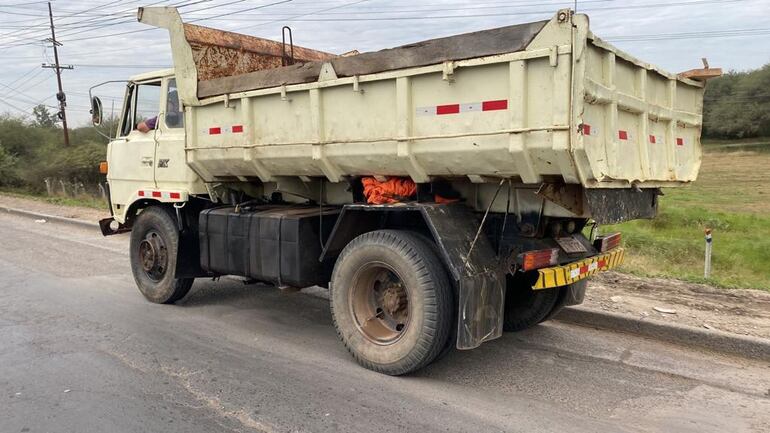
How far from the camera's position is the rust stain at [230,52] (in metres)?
5.96

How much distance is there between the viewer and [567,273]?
170 inches

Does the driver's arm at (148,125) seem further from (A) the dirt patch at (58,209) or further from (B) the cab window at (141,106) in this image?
(A) the dirt patch at (58,209)

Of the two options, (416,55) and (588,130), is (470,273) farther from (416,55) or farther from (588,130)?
(416,55)

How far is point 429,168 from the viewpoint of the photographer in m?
4.33

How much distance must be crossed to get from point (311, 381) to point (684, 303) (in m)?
4.02

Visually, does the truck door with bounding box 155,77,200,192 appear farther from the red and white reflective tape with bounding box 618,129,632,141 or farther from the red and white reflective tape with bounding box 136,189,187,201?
the red and white reflective tape with bounding box 618,129,632,141

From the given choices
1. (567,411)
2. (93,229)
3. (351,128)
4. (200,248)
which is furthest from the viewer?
(93,229)

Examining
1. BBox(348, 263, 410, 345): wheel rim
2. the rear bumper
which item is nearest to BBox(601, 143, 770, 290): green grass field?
the rear bumper

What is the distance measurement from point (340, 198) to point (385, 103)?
1.49 m

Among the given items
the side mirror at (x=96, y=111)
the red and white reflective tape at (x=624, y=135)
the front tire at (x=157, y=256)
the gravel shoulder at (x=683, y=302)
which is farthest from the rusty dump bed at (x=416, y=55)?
the gravel shoulder at (x=683, y=302)

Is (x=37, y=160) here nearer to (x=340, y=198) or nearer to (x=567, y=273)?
(x=340, y=198)

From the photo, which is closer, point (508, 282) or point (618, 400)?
point (618, 400)

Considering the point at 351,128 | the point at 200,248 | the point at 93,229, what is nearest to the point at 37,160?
the point at 93,229

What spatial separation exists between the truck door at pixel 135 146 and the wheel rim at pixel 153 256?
588mm
